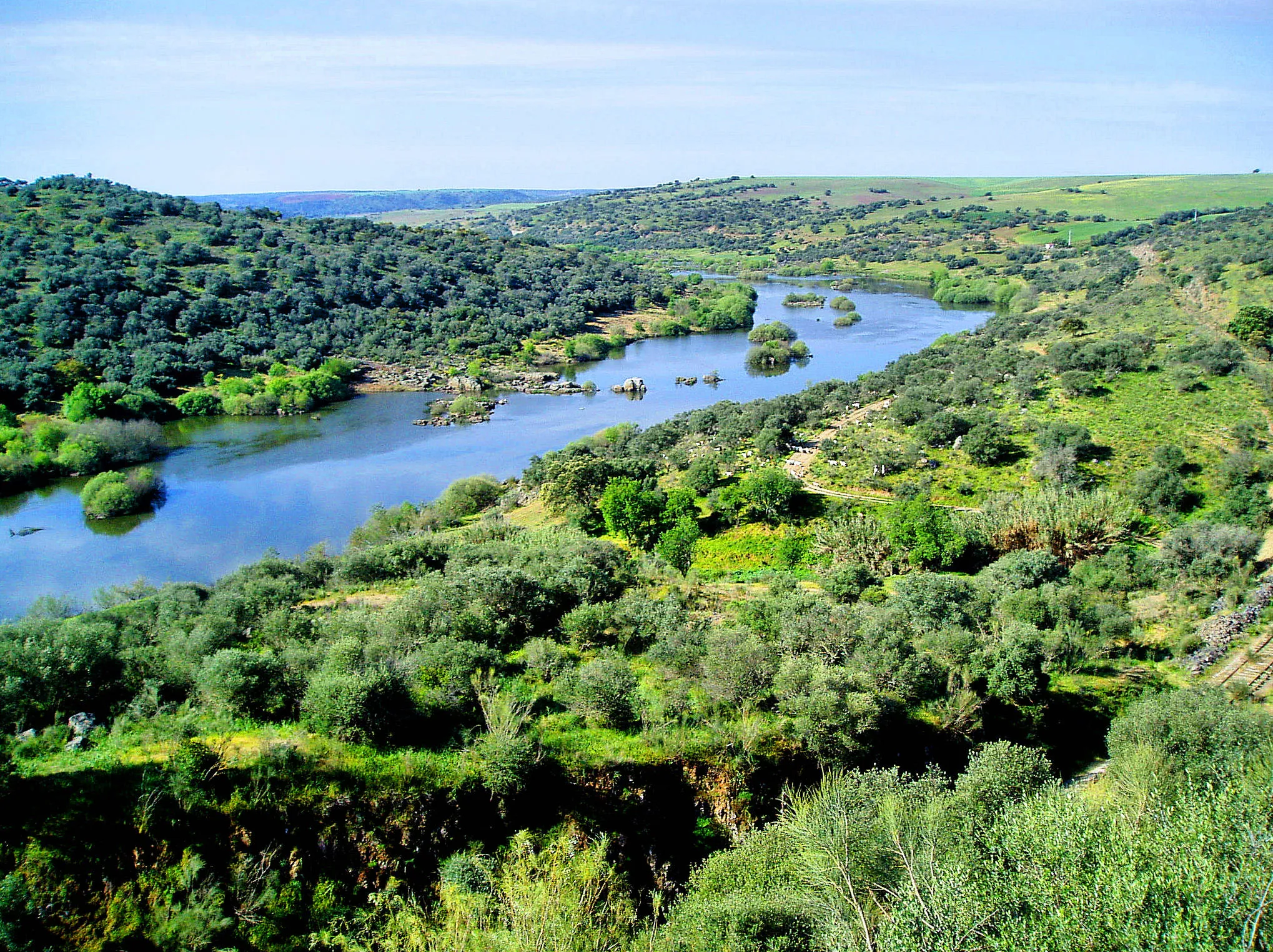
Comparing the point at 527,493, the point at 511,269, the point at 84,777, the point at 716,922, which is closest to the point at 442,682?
the point at 84,777

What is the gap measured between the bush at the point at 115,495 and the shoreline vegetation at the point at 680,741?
1898cm

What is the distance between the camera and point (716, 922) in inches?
326

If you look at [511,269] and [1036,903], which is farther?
[511,269]

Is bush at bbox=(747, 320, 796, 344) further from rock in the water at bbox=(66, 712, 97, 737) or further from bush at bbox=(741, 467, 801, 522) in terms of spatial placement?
rock in the water at bbox=(66, 712, 97, 737)

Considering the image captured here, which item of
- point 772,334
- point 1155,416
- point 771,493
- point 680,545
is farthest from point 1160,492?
point 772,334

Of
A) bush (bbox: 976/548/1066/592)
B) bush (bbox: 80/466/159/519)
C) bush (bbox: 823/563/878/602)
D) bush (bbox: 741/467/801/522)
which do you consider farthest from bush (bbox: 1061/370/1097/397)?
bush (bbox: 80/466/159/519)

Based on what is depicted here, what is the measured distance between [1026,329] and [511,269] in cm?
5982

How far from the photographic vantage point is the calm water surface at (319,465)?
3200 centimetres

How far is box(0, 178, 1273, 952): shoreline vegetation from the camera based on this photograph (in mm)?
8227

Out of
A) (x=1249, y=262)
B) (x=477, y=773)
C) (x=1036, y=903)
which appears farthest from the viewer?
(x=1249, y=262)

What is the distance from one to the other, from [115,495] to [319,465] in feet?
35.1

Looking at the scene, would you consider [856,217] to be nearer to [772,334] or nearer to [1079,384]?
[772,334]

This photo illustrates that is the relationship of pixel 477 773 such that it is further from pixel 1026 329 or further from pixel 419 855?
pixel 1026 329

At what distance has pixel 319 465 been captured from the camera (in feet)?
146
